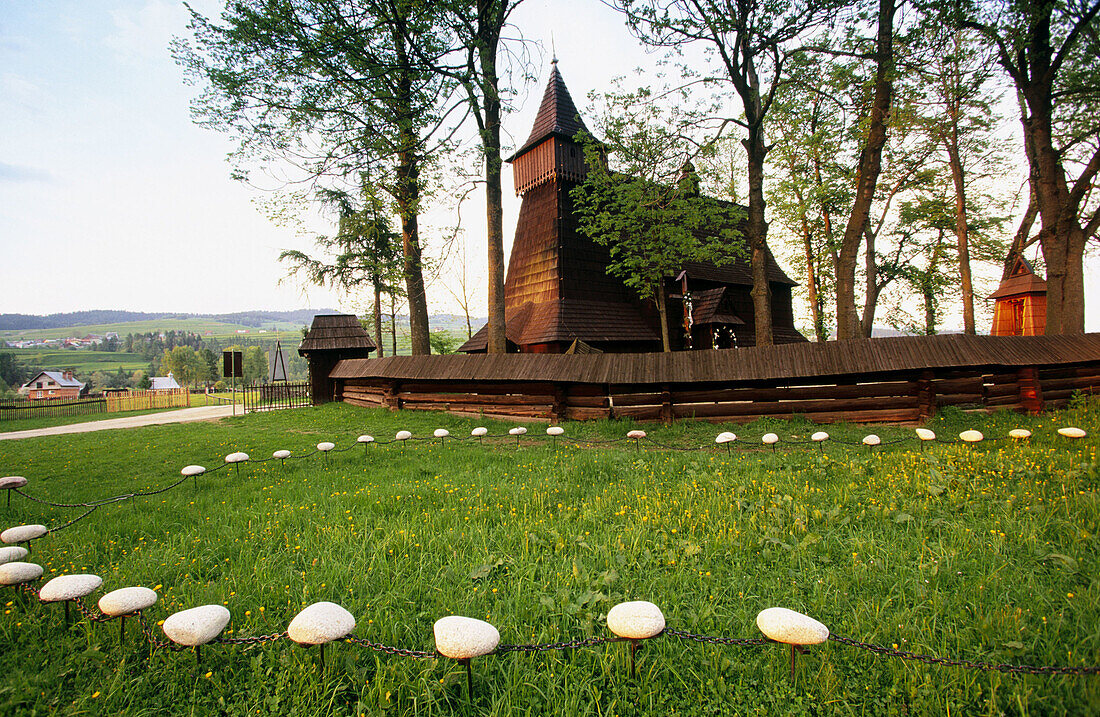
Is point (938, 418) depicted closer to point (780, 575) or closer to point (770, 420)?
point (770, 420)

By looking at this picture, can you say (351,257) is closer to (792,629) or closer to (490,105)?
(490,105)

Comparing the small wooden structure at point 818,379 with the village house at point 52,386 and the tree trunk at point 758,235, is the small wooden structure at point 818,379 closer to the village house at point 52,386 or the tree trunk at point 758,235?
the tree trunk at point 758,235

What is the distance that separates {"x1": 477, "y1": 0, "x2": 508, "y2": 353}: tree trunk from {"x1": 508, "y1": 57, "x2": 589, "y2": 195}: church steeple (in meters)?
6.43

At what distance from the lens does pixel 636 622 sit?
2213mm

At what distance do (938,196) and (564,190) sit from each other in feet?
59.8

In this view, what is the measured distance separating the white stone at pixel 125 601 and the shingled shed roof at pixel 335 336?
20847mm

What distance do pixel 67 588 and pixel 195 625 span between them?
1197 millimetres

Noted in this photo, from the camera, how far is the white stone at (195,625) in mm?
2350

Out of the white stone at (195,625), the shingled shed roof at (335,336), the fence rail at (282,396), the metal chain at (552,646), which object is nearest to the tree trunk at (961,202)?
the metal chain at (552,646)

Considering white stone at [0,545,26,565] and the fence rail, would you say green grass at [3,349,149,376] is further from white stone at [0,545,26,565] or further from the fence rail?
white stone at [0,545,26,565]

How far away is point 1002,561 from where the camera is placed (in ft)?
11.2

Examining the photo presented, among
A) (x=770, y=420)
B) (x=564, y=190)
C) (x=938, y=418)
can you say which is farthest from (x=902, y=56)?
(x=564, y=190)

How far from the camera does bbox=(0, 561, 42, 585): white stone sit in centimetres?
293

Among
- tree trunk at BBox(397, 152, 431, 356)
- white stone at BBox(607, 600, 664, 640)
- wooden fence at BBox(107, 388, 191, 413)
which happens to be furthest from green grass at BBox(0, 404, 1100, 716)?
wooden fence at BBox(107, 388, 191, 413)
